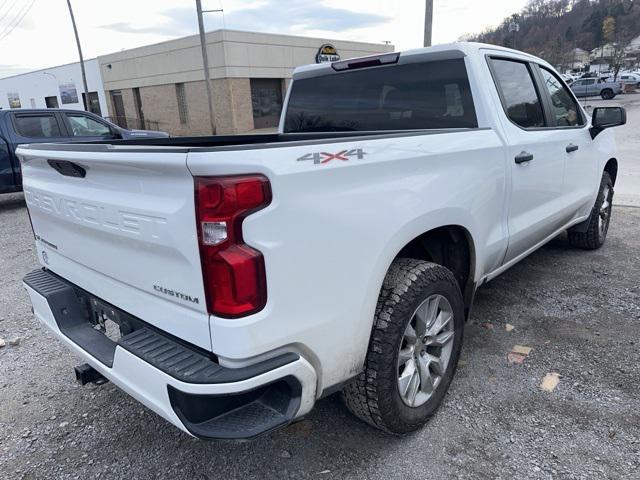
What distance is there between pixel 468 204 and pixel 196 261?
1616mm

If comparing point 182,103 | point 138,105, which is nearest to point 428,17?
point 182,103

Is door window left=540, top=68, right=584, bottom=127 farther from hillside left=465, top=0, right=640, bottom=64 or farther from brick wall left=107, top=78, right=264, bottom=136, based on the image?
hillside left=465, top=0, right=640, bottom=64

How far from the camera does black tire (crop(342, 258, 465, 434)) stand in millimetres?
Result: 2246

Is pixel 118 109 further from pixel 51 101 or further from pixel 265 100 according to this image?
pixel 265 100

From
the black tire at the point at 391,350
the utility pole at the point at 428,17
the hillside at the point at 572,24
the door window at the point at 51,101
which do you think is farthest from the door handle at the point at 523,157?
the hillside at the point at 572,24

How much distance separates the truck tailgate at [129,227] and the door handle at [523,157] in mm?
2256

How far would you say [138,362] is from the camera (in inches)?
74.1

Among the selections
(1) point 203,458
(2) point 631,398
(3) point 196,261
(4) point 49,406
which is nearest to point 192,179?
(3) point 196,261

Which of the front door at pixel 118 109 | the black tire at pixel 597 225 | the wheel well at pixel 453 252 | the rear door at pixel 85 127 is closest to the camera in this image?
the wheel well at pixel 453 252

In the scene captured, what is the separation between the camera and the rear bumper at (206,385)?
1.73 m

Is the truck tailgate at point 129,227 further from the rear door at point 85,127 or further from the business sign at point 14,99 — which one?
the business sign at point 14,99

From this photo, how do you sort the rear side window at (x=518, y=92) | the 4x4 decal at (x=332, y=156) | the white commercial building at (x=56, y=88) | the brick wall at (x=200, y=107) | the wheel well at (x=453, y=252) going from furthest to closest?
the white commercial building at (x=56, y=88), the brick wall at (x=200, y=107), the rear side window at (x=518, y=92), the wheel well at (x=453, y=252), the 4x4 decal at (x=332, y=156)

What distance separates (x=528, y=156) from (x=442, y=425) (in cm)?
179

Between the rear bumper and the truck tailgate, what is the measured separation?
8 centimetres
